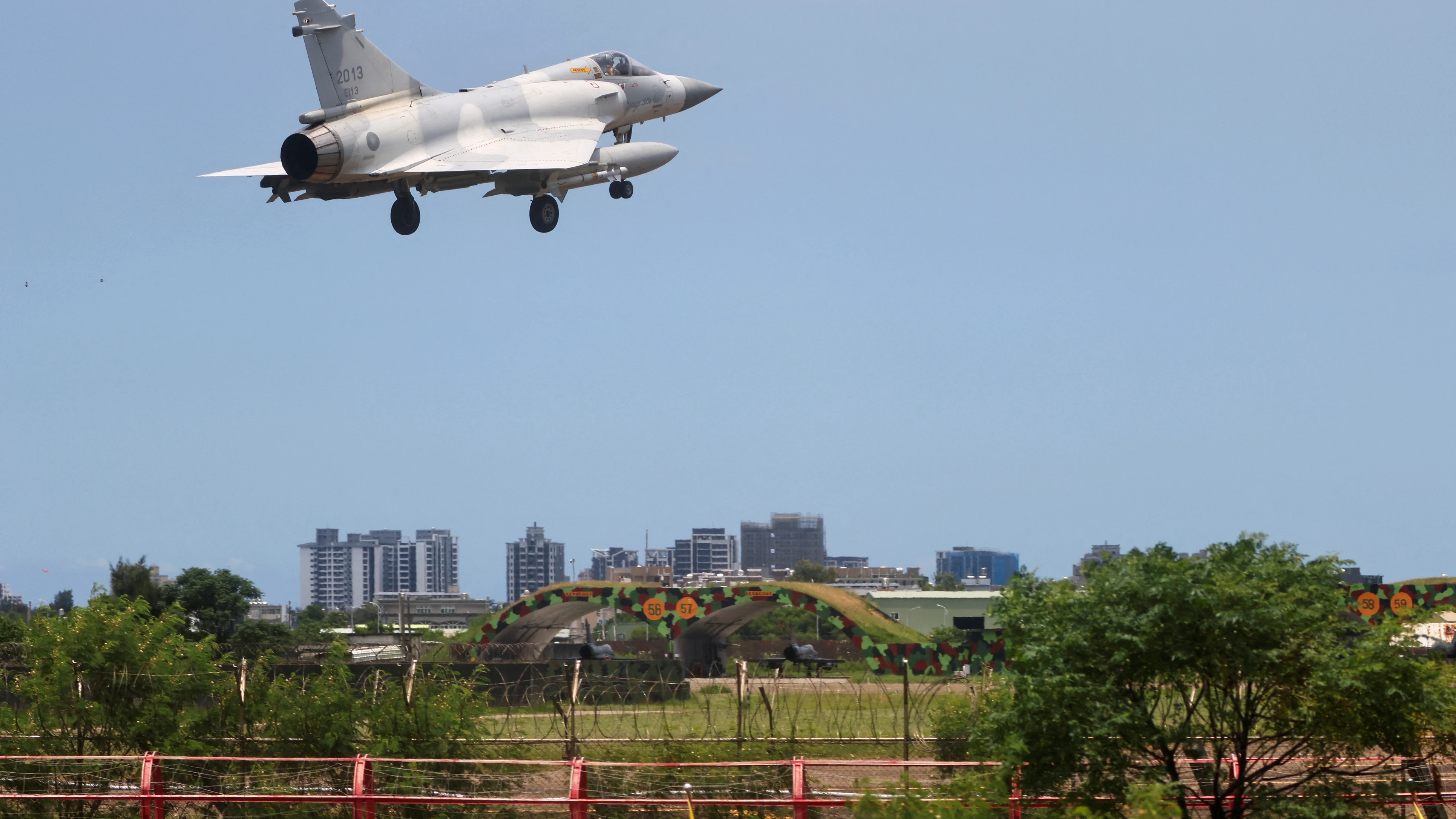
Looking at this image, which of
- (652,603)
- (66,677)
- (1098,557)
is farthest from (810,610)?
(1098,557)

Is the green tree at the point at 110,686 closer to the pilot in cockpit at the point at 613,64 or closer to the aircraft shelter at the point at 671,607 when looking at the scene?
the pilot in cockpit at the point at 613,64

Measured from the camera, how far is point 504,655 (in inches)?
2470

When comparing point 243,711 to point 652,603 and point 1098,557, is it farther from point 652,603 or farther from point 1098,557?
point 652,603

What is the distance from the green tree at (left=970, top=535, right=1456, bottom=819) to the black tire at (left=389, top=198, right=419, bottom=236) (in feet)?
62.9

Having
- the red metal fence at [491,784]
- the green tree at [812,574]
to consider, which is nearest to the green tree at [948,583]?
the green tree at [812,574]

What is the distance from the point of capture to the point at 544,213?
3328 cm

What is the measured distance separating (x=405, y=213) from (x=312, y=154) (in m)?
3.46

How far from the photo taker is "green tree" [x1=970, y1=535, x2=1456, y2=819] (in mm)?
14969

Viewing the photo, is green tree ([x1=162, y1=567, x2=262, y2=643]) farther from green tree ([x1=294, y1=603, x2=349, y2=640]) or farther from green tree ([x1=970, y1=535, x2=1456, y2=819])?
green tree ([x1=970, y1=535, x2=1456, y2=819])

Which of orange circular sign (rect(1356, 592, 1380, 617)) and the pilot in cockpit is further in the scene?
orange circular sign (rect(1356, 592, 1380, 617))

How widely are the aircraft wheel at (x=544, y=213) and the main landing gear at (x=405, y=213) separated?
3214mm

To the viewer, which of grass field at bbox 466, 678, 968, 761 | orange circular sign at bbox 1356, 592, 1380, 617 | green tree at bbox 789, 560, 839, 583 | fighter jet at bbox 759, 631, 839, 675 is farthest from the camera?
green tree at bbox 789, 560, 839, 583

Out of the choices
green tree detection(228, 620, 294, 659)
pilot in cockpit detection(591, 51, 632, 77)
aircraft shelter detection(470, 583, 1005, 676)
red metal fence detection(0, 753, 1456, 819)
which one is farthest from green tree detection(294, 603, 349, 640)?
red metal fence detection(0, 753, 1456, 819)

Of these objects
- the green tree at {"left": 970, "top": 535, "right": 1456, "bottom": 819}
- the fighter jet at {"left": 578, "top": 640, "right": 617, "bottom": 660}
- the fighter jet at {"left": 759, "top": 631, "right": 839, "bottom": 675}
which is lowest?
the fighter jet at {"left": 759, "top": 631, "right": 839, "bottom": 675}
